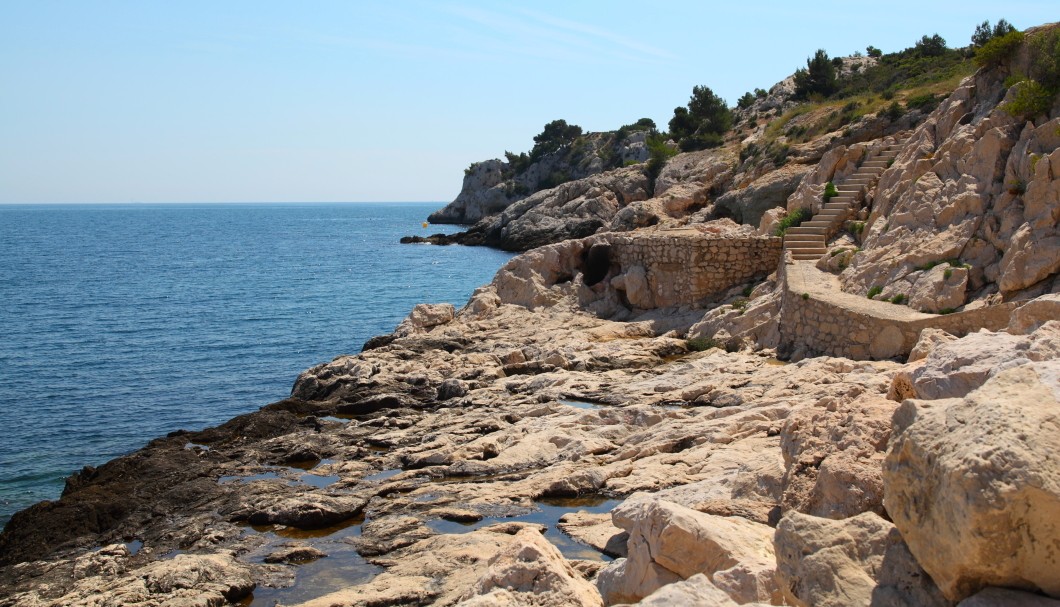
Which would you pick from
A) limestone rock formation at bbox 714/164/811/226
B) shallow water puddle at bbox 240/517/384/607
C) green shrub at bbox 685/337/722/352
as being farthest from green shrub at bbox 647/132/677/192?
shallow water puddle at bbox 240/517/384/607

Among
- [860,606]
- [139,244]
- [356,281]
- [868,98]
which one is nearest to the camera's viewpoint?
[860,606]

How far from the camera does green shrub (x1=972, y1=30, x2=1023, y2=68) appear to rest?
2103cm

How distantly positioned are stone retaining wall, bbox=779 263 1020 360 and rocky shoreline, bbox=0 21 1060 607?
0.20 feet

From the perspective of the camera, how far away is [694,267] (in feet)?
84.8

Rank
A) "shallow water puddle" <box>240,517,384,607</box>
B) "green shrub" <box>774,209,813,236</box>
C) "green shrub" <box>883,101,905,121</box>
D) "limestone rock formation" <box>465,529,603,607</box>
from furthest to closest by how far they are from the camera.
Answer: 1. "green shrub" <box>883,101,905,121</box>
2. "green shrub" <box>774,209,813,236</box>
3. "shallow water puddle" <box>240,517,384,607</box>
4. "limestone rock formation" <box>465,529,603,607</box>

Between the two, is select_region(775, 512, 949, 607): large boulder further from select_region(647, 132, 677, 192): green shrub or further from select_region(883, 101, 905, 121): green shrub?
select_region(647, 132, 677, 192): green shrub

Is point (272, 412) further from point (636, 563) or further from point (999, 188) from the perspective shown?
point (999, 188)

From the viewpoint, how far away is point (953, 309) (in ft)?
56.4

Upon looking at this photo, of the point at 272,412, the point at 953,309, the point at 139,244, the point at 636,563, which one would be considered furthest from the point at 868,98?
the point at 139,244

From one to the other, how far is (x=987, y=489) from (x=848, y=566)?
1.17 meters

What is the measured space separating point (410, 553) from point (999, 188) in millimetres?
14136

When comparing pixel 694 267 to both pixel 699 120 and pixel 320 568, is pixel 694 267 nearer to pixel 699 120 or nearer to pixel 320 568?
pixel 320 568

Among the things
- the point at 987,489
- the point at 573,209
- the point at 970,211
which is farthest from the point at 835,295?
the point at 573,209

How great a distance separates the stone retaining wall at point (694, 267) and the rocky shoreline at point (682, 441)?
0.08m
